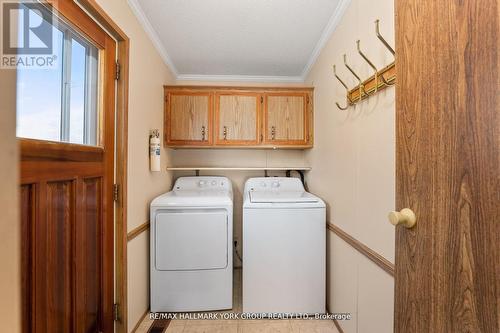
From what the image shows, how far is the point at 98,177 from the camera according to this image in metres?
1.31

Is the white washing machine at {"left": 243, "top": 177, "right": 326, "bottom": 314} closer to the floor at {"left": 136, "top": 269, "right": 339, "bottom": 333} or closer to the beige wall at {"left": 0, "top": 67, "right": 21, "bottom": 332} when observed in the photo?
the floor at {"left": 136, "top": 269, "right": 339, "bottom": 333}

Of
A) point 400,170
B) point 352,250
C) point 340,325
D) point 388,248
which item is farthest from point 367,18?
point 340,325

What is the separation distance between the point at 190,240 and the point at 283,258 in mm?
788

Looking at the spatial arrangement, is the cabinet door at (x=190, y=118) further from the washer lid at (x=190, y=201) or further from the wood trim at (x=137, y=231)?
the wood trim at (x=137, y=231)

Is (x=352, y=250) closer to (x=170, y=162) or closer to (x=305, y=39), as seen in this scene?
(x=305, y=39)

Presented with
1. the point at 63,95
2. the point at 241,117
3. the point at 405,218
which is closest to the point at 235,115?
the point at 241,117

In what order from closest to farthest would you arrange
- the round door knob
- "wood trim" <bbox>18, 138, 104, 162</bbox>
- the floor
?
the round door knob
"wood trim" <bbox>18, 138, 104, 162</bbox>
the floor

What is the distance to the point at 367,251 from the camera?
1279mm

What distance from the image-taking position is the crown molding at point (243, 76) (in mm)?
1603

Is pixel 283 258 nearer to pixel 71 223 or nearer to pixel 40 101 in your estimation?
pixel 71 223

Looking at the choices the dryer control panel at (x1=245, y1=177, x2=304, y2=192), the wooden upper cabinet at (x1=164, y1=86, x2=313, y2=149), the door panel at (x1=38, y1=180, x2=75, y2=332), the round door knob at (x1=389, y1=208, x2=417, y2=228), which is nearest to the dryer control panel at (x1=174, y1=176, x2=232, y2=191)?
the dryer control panel at (x1=245, y1=177, x2=304, y2=192)

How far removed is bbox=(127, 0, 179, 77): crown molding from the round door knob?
A: 1.96 meters

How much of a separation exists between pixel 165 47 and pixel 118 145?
119 centimetres

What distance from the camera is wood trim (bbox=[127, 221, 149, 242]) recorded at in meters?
1.58
